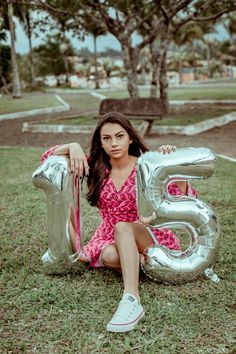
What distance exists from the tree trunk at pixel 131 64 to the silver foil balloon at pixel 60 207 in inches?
463

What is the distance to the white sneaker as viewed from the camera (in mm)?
2775

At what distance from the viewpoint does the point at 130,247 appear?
10.2 ft

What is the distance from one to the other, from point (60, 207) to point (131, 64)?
477 inches

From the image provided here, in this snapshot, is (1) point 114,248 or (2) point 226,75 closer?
(1) point 114,248

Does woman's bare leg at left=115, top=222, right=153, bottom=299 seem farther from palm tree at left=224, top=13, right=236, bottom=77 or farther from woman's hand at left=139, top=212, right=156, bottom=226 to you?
palm tree at left=224, top=13, right=236, bottom=77

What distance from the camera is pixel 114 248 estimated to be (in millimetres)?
3348

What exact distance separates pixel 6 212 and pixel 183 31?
131 ft

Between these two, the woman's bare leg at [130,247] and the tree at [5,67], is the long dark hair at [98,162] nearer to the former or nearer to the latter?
the woman's bare leg at [130,247]

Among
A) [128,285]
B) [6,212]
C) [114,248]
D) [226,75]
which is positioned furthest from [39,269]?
[226,75]

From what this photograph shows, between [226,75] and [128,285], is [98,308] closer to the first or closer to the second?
[128,285]

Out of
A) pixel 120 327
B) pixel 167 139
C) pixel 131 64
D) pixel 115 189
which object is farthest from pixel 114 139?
pixel 131 64

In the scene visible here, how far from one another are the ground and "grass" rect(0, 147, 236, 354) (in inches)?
221

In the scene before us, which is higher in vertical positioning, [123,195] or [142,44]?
[142,44]

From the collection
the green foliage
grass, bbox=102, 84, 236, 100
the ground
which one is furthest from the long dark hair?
the green foliage
